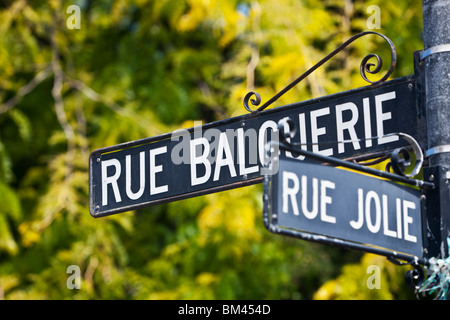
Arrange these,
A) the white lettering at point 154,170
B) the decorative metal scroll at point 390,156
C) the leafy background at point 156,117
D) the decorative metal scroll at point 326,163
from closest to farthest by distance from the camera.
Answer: the decorative metal scroll at point 326,163, the decorative metal scroll at point 390,156, the white lettering at point 154,170, the leafy background at point 156,117

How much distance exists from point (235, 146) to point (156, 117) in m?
3.98

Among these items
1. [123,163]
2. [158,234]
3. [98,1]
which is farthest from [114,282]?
[123,163]

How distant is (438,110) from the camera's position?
2287mm

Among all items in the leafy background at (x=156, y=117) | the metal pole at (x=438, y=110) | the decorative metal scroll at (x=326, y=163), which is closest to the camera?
the decorative metal scroll at (x=326, y=163)

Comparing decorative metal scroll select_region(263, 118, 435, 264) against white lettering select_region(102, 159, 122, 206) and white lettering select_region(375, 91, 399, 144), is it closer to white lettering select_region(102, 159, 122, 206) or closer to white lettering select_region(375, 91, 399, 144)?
white lettering select_region(375, 91, 399, 144)

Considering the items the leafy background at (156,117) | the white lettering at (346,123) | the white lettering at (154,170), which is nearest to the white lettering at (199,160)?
the white lettering at (154,170)

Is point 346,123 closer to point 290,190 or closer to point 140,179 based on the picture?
point 290,190

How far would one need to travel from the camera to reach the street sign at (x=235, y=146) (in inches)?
97.4

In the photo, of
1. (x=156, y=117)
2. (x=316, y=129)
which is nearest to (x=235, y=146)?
(x=316, y=129)

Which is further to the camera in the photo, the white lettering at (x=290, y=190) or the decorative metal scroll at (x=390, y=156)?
the decorative metal scroll at (x=390, y=156)

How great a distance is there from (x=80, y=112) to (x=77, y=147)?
0.29 metres

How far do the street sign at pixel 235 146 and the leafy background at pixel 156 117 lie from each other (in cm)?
268

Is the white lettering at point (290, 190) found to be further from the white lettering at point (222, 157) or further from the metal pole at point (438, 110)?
the white lettering at point (222, 157)

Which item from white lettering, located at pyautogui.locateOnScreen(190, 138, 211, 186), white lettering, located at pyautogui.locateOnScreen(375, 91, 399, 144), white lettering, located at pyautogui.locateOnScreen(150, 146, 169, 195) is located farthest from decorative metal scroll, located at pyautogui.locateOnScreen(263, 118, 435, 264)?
white lettering, located at pyautogui.locateOnScreen(150, 146, 169, 195)
